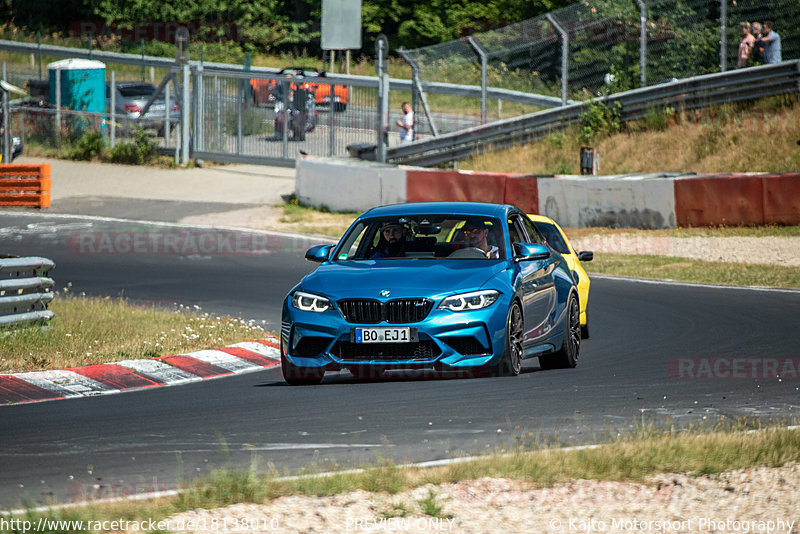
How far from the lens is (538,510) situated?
20.0 ft

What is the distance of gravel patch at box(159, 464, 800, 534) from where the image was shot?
5.76 metres

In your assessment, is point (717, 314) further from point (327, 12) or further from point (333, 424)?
point (327, 12)

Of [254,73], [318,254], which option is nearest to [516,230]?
[318,254]

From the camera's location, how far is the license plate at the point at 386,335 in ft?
30.6

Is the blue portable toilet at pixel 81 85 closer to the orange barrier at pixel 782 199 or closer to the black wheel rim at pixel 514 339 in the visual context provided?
the orange barrier at pixel 782 199

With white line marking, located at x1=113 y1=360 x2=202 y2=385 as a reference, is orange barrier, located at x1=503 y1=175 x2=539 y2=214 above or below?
above

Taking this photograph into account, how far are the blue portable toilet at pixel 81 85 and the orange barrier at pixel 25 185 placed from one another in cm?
904

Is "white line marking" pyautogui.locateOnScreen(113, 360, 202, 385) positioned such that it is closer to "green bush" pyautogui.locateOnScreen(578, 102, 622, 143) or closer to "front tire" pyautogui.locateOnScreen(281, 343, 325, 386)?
"front tire" pyautogui.locateOnScreen(281, 343, 325, 386)

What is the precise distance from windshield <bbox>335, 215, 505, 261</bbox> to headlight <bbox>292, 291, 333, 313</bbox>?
86 centimetres

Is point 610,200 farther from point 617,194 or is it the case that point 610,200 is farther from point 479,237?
point 479,237

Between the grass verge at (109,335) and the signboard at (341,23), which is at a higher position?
the signboard at (341,23)

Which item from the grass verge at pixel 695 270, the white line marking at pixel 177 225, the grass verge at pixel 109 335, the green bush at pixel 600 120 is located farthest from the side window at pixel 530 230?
the green bush at pixel 600 120

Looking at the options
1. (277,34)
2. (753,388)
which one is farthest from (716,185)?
(277,34)

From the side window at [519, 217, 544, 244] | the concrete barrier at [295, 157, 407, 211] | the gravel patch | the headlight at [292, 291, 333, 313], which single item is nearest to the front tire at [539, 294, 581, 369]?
the side window at [519, 217, 544, 244]
